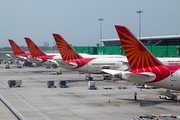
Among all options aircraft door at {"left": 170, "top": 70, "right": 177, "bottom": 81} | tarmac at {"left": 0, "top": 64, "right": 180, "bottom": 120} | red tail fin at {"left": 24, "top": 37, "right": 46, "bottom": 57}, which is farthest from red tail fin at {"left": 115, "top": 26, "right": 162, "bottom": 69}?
red tail fin at {"left": 24, "top": 37, "right": 46, "bottom": 57}

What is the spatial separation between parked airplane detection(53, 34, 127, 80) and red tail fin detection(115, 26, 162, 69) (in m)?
30.7

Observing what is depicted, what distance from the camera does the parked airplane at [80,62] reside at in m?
68.3

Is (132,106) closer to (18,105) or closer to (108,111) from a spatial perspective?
(108,111)

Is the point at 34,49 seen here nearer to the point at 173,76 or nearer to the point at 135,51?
the point at 135,51

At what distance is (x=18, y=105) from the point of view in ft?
124

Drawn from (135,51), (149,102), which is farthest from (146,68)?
(149,102)

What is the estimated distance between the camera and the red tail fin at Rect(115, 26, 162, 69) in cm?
3734

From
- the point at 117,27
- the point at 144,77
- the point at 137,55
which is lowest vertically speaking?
the point at 144,77

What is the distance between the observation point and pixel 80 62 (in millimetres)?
68250

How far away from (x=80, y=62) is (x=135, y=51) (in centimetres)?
3166

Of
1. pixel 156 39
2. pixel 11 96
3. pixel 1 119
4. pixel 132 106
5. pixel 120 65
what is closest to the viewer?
pixel 1 119

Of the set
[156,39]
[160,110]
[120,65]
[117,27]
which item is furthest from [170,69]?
[156,39]

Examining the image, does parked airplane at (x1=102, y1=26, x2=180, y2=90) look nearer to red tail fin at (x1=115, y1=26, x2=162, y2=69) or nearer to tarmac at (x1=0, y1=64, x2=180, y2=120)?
red tail fin at (x1=115, y1=26, x2=162, y2=69)

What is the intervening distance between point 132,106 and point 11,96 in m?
20.4
